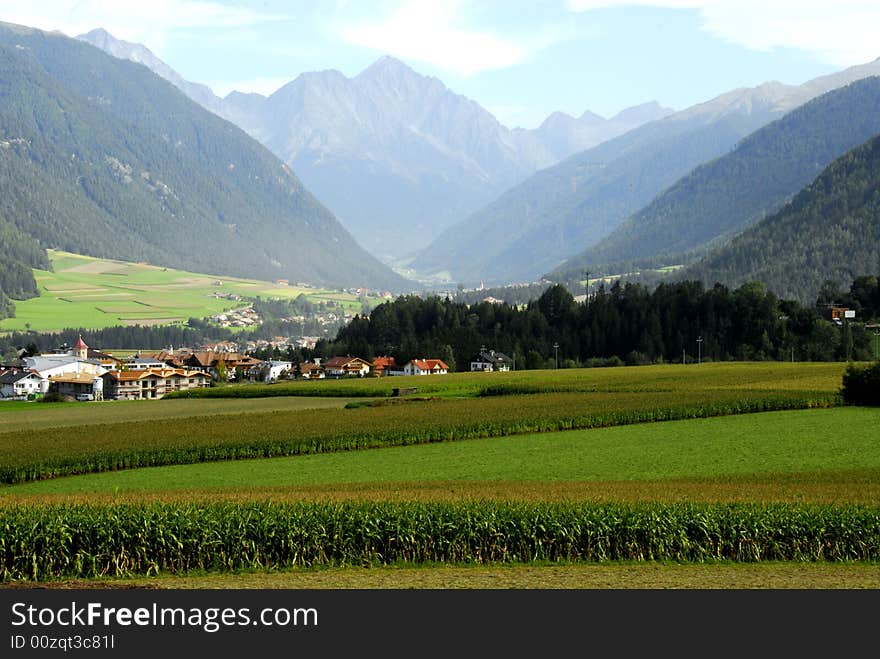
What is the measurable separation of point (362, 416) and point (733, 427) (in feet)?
84.7

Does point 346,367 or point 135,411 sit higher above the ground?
point 346,367

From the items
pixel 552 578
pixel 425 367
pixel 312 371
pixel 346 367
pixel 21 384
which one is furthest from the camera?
pixel 312 371

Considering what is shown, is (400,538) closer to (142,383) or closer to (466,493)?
(466,493)

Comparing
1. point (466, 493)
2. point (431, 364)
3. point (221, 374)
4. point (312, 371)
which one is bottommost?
point (221, 374)

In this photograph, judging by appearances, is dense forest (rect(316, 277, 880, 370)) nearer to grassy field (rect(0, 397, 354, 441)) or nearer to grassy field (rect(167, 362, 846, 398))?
grassy field (rect(167, 362, 846, 398))

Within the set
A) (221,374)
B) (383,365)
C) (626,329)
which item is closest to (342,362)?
(383,365)

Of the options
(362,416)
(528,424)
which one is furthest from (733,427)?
(362,416)

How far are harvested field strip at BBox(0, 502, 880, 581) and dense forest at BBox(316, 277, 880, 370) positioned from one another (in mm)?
113385

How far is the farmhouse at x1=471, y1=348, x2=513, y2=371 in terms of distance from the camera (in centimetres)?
16400

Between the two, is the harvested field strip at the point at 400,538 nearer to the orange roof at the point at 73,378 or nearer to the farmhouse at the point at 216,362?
the orange roof at the point at 73,378

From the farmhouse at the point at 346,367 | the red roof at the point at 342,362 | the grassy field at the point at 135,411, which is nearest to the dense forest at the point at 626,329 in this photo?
the farmhouse at the point at 346,367

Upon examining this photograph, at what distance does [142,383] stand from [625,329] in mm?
72138

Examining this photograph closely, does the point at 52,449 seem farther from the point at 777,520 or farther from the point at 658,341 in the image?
the point at 658,341

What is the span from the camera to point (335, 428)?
67.1m
